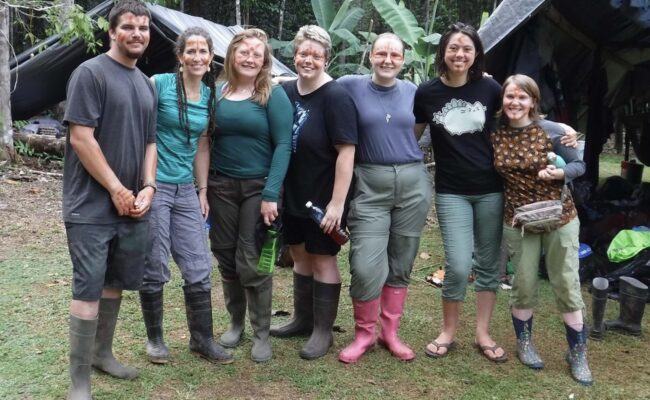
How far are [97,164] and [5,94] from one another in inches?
258

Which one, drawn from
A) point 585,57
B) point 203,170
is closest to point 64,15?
point 203,170

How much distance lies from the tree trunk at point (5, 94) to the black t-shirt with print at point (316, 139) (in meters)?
6.22

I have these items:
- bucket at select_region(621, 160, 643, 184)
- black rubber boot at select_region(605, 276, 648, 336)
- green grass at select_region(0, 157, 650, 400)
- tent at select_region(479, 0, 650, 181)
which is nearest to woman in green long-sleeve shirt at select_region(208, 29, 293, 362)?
green grass at select_region(0, 157, 650, 400)

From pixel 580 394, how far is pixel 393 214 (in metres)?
1.33

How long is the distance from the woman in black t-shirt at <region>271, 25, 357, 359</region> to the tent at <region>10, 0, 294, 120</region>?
17.5 ft

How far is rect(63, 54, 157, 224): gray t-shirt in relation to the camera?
261 cm

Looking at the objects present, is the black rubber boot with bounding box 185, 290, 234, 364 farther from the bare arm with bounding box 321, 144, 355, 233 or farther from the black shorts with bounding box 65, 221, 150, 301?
the bare arm with bounding box 321, 144, 355, 233

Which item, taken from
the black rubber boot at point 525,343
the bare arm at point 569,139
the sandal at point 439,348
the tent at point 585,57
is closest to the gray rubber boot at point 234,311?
the sandal at point 439,348

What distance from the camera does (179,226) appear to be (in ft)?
10.6

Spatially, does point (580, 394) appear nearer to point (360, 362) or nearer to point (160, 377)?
point (360, 362)

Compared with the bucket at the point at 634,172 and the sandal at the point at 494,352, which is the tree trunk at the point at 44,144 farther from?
the bucket at the point at 634,172

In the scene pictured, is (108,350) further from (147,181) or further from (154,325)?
(147,181)

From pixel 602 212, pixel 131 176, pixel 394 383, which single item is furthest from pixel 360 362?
pixel 602 212

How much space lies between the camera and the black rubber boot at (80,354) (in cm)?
279
